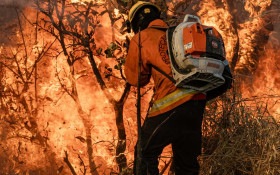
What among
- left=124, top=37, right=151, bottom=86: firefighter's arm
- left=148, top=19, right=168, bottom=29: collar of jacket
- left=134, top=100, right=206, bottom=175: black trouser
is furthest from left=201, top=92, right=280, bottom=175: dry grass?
left=148, top=19, right=168, bottom=29: collar of jacket

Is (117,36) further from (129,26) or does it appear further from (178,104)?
(178,104)

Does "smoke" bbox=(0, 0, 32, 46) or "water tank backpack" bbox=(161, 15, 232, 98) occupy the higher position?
"smoke" bbox=(0, 0, 32, 46)

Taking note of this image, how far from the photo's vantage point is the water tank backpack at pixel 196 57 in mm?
2484

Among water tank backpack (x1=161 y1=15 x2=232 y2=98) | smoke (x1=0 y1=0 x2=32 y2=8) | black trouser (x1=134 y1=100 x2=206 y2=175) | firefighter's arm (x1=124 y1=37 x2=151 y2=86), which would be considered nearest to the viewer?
water tank backpack (x1=161 y1=15 x2=232 y2=98)

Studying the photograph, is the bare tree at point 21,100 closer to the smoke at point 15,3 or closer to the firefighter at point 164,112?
the smoke at point 15,3

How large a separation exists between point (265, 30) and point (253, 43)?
14.6 inches

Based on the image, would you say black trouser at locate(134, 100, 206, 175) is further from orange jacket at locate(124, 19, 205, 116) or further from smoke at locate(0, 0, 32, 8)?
smoke at locate(0, 0, 32, 8)

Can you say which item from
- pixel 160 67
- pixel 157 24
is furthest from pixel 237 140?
pixel 157 24

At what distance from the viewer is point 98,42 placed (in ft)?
20.3

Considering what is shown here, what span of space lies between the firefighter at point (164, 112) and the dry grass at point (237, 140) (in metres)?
0.29

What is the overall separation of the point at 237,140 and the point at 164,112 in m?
0.80

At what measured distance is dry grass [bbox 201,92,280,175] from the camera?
9.51ft

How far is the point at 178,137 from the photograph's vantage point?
2721 millimetres

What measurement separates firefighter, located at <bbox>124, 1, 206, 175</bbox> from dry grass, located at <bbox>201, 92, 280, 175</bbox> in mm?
293
